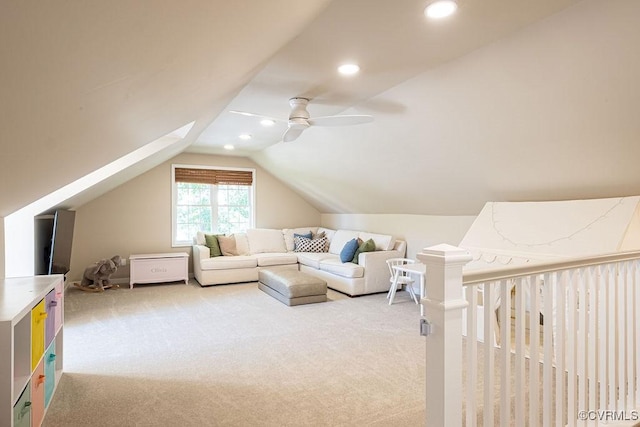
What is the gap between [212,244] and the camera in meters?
6.48

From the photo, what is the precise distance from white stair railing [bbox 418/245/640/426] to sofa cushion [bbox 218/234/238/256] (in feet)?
15.9

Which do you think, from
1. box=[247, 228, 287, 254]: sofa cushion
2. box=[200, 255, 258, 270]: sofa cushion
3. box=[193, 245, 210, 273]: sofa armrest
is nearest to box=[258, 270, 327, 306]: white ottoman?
box=[200, 255, 258, 270]: sofa cushion

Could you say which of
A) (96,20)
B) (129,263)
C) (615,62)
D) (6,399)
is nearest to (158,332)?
(6,399)

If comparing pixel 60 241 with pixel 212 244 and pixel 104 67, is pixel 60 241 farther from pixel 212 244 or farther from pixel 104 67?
pixel 104 67

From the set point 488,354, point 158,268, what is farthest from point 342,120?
point 158,268

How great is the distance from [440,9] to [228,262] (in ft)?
16.7

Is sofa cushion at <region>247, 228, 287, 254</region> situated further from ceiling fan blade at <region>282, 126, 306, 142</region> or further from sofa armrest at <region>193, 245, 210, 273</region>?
ceiling fan blade at <region>282, 126, 306, 142</region>

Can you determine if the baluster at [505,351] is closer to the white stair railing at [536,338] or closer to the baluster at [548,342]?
the white stair railing at [536,338]

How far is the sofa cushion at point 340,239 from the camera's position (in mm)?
6547

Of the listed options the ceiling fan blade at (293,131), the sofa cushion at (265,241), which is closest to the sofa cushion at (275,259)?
the sofa cushion at (265,241)

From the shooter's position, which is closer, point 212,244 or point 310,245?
point 212,244

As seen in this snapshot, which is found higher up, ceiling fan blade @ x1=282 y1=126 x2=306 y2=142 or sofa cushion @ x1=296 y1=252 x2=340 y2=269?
ceiling fan blade @ x1=282 y1=126 x2=306 y2=142

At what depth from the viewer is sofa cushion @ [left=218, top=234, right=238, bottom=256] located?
6.54 meters

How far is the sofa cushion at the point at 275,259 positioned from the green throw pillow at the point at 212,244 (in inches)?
25.9
